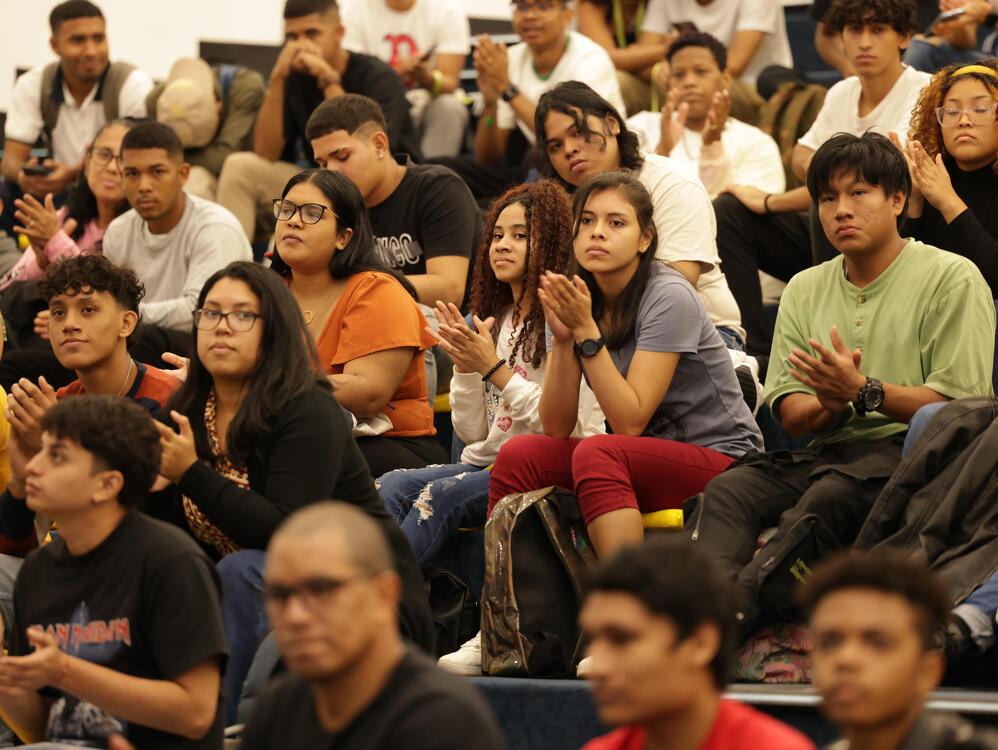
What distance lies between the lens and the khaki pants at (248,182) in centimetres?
629

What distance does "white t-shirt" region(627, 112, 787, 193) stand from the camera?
5434 mm

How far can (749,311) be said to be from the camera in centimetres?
505

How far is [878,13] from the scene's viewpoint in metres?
5.04

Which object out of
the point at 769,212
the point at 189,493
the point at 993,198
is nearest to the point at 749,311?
the point at 769,212

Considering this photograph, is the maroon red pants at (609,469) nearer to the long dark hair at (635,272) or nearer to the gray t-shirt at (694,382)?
the gray t-shirt at (694,382)

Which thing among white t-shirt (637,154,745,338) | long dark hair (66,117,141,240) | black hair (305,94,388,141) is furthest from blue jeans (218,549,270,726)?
long dark hair (66,117,141,240)

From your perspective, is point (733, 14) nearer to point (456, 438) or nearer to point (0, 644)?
point (456, 438)

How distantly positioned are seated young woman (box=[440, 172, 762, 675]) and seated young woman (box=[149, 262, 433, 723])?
0.48m

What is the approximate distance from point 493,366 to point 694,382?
0.46 meters

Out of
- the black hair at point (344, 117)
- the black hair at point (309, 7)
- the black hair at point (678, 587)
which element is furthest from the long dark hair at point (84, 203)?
the black hair at point (678, 587)

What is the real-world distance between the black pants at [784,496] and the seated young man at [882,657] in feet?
3.96

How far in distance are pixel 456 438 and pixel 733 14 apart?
284 cm

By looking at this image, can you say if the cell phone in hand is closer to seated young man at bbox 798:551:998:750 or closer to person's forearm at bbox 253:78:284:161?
person's forearm at bbox 253:78:284:161

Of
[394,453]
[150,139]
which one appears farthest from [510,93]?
[394,453]
